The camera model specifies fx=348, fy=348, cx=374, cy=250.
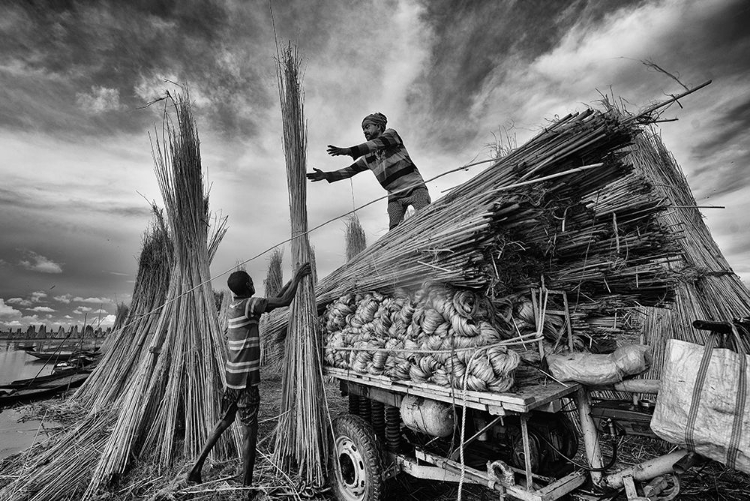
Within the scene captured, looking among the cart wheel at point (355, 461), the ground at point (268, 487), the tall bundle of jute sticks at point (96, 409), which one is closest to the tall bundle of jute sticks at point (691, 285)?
the ground at point (268, 487)

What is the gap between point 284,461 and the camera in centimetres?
270

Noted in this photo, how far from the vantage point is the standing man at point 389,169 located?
11.3 ft

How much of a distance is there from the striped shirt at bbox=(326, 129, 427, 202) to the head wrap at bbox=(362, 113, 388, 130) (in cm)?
26

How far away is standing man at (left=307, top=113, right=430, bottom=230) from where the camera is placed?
345 cm

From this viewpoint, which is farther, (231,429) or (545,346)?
(231,429)

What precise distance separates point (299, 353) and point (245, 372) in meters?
0.42

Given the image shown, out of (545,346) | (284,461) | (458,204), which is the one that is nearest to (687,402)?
(545,346)

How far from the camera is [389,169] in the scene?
360 cm

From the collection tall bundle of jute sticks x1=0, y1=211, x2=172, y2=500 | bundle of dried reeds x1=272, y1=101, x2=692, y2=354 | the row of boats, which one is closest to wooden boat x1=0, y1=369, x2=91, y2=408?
the row of boats

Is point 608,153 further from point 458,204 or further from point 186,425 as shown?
point 186,425

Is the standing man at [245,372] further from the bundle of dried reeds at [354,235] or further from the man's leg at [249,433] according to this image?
the bundle of dried reeds at [354,235]

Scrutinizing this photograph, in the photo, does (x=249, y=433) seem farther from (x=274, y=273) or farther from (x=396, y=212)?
(x=274, y=273)

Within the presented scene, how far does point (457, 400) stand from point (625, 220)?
1.64 meters

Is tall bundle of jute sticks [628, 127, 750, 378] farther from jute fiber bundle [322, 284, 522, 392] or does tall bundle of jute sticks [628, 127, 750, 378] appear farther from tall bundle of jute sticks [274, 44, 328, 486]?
tall bundle of jute sticks [274, 44, 328, 486]
